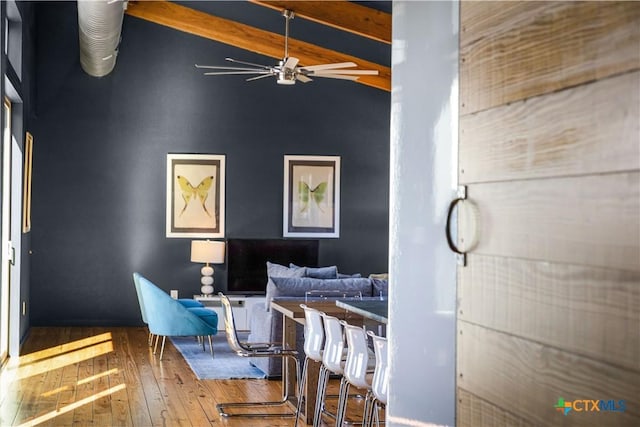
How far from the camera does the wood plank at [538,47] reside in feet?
5.95

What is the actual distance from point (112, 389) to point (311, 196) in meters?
5.14

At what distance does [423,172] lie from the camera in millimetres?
2770

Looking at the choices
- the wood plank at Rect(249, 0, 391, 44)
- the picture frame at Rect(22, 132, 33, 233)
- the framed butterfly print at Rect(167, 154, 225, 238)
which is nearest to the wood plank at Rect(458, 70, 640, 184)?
the wood plank at Rect(249, 0, 391, 44)

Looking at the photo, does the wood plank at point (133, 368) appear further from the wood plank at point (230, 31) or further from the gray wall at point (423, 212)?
the wood plank at point (230, 31)

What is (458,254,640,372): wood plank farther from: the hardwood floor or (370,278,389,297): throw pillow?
(370,278,389,297): throw pillow

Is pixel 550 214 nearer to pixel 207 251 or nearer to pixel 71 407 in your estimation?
pixel 71 407

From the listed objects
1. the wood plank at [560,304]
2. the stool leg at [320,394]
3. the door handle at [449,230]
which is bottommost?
the stool leg at [320,394]

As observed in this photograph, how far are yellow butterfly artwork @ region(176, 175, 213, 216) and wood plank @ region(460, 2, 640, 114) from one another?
29.8 feet

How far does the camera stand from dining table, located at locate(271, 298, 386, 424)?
5.09 metres

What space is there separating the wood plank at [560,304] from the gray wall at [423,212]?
171mm

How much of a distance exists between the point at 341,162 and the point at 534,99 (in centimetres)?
977

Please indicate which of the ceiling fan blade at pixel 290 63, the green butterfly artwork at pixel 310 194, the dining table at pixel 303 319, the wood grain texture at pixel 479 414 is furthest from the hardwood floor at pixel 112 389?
the wood grain texture at pixel 479 414

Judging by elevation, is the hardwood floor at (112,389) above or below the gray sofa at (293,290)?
below

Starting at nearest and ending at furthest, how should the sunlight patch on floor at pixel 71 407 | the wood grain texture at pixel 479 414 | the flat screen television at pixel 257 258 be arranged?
1. the wood grain texture at pixel 479 414
2. the sunlight patch on floor at pixel 71 407
3. the flat screen television at pixel 257 258
